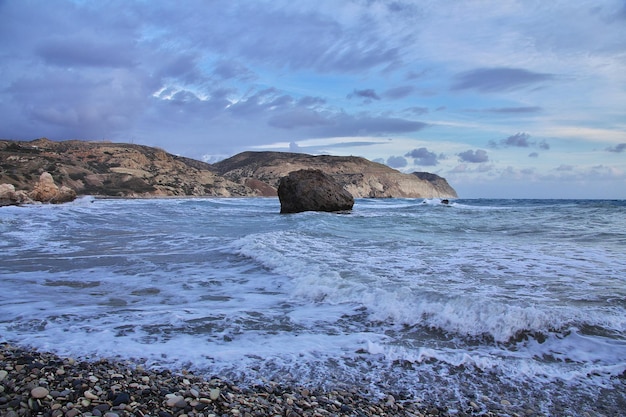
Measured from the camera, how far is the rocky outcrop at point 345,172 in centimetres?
13238

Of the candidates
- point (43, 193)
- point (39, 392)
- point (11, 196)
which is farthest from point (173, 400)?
point (43, 193)

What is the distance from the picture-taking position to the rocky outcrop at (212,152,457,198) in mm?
132375

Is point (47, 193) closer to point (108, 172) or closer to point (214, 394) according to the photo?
point (108, 172)

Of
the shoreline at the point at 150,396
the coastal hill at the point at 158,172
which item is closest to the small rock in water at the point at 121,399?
the shoreline at the point at 150,396

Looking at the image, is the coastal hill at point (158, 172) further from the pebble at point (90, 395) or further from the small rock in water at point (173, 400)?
the small rock in water at point (173, 400)

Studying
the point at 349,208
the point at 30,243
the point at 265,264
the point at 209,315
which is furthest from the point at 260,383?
the point at 349,208

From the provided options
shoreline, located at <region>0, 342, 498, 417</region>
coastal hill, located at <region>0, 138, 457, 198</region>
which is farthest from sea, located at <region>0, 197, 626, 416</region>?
coastal hill, located at <region>0, 138, 457, 198</region>

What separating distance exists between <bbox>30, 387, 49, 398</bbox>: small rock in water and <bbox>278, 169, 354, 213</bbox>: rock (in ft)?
79.9

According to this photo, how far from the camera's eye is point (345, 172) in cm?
14000

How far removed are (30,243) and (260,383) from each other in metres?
12.2

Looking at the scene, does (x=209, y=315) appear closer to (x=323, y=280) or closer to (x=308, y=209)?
(x=323, y=280)

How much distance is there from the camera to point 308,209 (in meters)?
27.3

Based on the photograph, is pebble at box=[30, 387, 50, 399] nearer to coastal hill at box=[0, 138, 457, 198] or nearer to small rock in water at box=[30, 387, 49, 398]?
small rock in water at box=[30, 387, 49, 398]

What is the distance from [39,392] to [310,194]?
24.5 meters
